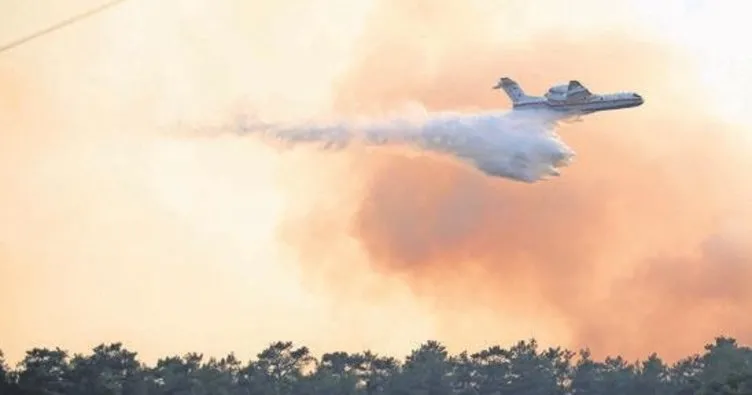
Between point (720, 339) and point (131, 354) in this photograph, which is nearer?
point (131, 354)

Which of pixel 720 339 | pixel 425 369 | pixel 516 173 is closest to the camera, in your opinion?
pixel 516 173

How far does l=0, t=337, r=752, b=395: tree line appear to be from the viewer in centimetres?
12006

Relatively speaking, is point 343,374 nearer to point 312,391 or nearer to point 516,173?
point 312,391

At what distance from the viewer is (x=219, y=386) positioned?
12331cm

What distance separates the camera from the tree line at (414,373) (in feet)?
394

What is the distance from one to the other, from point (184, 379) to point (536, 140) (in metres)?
35.6

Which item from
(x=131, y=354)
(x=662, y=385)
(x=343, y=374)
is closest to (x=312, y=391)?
(x=343, y=374)

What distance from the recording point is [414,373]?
425 ft

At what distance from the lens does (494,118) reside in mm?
105000

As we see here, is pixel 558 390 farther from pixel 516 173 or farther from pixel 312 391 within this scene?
pixel 516 173

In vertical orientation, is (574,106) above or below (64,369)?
above

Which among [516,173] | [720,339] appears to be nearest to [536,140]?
[516,173]

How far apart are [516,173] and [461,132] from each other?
5.76 metres

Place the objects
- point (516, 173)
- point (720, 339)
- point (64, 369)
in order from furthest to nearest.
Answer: point (720, 339) → point (64, 369) → point (516, 173)
